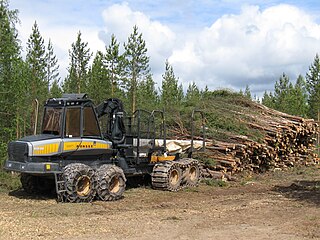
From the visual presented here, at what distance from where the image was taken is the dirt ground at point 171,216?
26.5 feet

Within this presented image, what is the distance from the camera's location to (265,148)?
62.2 ft

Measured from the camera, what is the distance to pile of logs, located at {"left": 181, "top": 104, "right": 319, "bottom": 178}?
17.4 m

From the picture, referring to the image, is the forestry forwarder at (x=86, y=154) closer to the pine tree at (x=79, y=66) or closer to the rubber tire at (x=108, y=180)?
the rubber tire at (x=108, y=180)

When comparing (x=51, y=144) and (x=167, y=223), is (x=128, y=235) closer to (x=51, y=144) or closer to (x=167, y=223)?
(x=167, y=223)

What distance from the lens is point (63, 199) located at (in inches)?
444

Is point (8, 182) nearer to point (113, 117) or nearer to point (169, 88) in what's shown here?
point (113, 117)

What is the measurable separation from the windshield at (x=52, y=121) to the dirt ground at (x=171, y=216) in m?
1.89

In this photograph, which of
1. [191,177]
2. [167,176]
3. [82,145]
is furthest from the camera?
[191,177]

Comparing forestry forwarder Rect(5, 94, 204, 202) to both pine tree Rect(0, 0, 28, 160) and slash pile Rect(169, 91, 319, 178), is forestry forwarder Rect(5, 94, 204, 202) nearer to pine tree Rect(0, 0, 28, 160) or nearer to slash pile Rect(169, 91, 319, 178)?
slash pile Rect(169, 91, 319, 178)

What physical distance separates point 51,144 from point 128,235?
4455 mm

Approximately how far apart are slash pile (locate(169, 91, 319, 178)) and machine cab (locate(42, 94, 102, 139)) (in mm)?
6357

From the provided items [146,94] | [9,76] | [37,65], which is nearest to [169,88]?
[146,94]

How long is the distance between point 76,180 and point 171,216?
2.81 m

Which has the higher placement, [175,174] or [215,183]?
[175,174]
